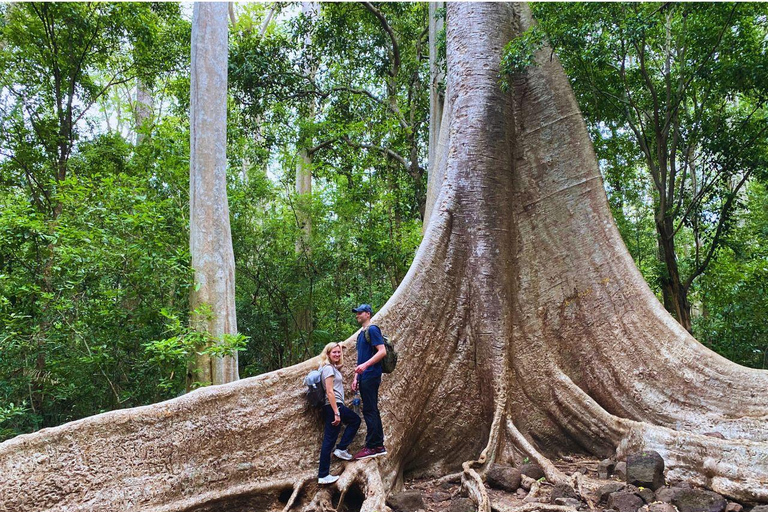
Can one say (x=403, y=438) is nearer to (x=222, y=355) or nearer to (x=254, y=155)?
(x=222, y=355)

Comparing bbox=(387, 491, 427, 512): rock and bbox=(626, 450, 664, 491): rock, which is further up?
bbox=(626, 450, 664, 491): rock

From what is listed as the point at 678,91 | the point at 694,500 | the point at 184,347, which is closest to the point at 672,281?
the point at 678,91

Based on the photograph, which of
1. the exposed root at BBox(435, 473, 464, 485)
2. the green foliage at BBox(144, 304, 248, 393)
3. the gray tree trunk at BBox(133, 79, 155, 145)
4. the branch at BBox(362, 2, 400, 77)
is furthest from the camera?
the gray tree trunk at BBox(133, 79, 155, 145)

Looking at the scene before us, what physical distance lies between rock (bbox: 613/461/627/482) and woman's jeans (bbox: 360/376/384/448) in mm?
1794

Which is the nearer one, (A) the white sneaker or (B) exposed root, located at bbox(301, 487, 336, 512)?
(B) exposed root, located at bbox(301, 487, 336, 512)

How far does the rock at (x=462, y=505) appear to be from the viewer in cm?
354

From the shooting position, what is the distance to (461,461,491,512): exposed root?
3.49 meters

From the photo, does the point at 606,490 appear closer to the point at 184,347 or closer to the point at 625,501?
the point at 625,501

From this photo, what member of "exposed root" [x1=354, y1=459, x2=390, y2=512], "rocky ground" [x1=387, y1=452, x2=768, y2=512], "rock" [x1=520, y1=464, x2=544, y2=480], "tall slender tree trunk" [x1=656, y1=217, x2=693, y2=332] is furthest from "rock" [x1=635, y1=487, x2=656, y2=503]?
"tall slender tree trunk" [x1=656, y1=217, x2=693, y2=332]

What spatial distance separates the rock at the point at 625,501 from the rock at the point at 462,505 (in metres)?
0.90

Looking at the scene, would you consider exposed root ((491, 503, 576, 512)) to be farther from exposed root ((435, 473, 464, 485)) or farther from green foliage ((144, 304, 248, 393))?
green foliage ((144, 304, 248, 393))

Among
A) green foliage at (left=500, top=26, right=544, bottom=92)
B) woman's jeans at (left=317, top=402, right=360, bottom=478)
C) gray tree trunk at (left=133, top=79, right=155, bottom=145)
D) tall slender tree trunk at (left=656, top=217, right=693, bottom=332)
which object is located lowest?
woman's jeans at (left=317, top=402, right=360, bottom=478)

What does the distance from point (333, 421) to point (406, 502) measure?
77cm

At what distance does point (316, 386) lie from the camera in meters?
3.88
